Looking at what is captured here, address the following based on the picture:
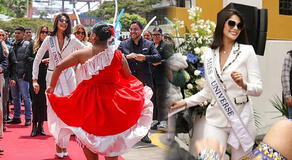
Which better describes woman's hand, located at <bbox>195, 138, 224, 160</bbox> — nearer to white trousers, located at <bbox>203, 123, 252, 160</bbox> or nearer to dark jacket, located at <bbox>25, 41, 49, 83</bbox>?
white trousers, located at <bbox>203, 123, 252, 160</bbox>

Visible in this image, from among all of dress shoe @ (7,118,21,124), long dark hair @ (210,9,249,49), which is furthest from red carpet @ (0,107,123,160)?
long dark hair @ (210,9,249,49)

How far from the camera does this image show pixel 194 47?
2.71m

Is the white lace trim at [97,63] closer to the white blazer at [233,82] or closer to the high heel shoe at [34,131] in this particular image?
the white blazer at [233,82]

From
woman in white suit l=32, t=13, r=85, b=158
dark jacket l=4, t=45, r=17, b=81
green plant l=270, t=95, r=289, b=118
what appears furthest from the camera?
dark jacket l=4, t=45, r=17, b=81

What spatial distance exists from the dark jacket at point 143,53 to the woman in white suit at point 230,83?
10.0 feet

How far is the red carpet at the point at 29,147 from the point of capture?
523cm

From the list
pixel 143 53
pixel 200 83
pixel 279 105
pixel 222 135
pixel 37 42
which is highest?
pixel 37 42

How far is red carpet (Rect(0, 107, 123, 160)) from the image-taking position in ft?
17.2

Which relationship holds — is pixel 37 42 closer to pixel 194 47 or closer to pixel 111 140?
pixel 111 140

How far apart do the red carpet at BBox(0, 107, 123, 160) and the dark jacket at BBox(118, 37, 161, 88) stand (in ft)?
3.83

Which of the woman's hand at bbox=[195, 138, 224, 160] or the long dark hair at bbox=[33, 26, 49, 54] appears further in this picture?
the long dark hair at bbox=[33, 26, 49, 54]

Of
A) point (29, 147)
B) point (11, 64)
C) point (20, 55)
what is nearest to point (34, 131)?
point (29, 147)

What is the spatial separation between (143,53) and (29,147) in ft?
5.86

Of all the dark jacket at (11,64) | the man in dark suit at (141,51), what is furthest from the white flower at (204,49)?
the dark jacket at (11,64)
